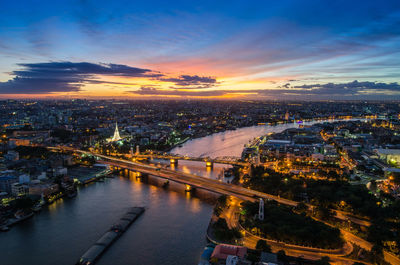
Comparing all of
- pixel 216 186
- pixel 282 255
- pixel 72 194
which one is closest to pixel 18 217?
pixel 72 194

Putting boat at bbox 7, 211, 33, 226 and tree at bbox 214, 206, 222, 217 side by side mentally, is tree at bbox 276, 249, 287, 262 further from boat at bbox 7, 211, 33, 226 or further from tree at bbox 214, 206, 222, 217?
boat at bbox 7, 211, 33, 226

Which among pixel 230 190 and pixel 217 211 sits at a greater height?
pixel 230 190

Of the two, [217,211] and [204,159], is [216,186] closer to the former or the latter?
[217,211]

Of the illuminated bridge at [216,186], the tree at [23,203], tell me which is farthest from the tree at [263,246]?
the tree at [23,203]

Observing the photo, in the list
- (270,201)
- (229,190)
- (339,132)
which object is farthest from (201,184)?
(339,132)

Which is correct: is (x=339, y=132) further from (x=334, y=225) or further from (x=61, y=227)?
(x=61, y=227)

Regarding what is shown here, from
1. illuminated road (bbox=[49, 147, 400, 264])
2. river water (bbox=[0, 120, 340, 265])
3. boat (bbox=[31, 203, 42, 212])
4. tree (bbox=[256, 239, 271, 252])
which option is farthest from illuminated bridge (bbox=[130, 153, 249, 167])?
tree (bbox=[256, 239, 271, 252])
